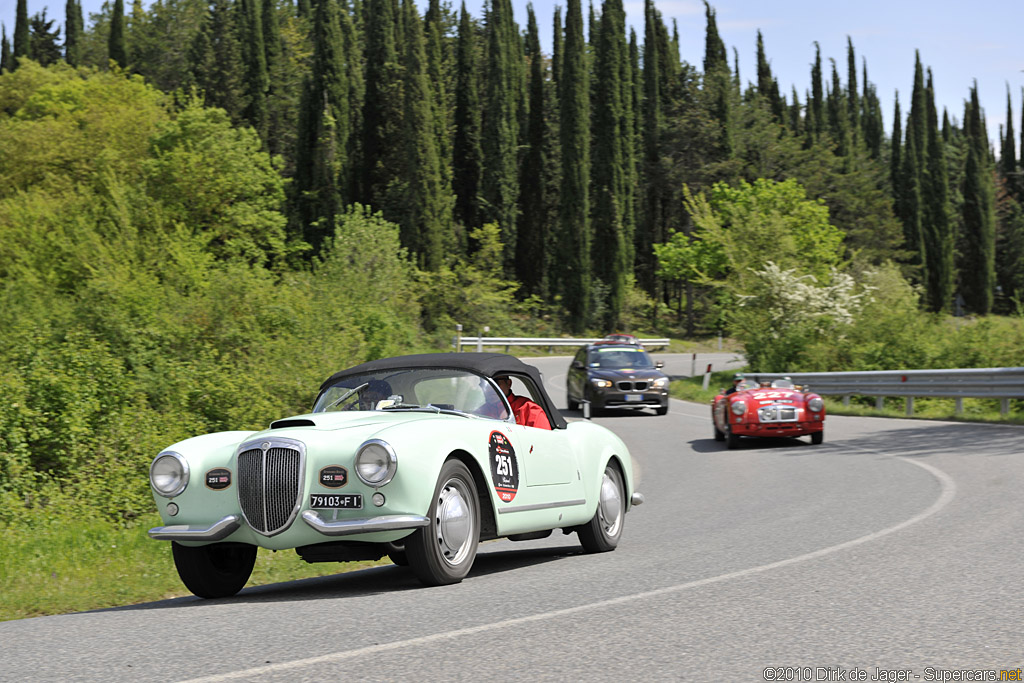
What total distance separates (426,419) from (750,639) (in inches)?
114

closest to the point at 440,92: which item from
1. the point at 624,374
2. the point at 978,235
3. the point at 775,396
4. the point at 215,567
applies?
the point at 978,235

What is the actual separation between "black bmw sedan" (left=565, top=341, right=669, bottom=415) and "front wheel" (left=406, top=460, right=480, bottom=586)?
63.6 ft

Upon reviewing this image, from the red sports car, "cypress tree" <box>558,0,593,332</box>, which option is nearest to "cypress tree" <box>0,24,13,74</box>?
"cypress tree" <box>558,0,593,332</box>

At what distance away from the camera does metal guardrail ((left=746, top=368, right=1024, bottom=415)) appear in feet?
74.5

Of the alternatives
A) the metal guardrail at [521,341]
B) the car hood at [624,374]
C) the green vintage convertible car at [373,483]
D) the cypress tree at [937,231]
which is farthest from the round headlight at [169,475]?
the cypress tree at [937,231]

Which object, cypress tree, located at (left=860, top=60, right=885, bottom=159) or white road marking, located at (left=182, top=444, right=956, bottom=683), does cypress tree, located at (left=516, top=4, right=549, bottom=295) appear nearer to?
cypress tree, located at (left=860, top=60, right=885, bottom=159)

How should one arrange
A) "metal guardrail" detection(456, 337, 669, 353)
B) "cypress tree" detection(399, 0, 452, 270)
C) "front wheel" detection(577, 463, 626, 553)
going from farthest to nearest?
"cypress tree" detection(399, 0, 452, 270) < "metal guardrail" detection(456, 337, 669, 353) < "front wheel" detection(577, 463, 626, 553)

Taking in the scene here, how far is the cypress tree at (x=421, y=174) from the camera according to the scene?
6569cm

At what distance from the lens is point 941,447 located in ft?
56.9

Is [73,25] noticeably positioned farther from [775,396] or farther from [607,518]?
[607,518]

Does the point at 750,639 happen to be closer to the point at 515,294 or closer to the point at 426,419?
the point at 426,419

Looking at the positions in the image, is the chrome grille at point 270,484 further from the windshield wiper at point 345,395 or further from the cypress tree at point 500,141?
the cypress tree at point 500,141

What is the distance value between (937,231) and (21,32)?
234 feet

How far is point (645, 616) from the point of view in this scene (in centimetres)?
582
